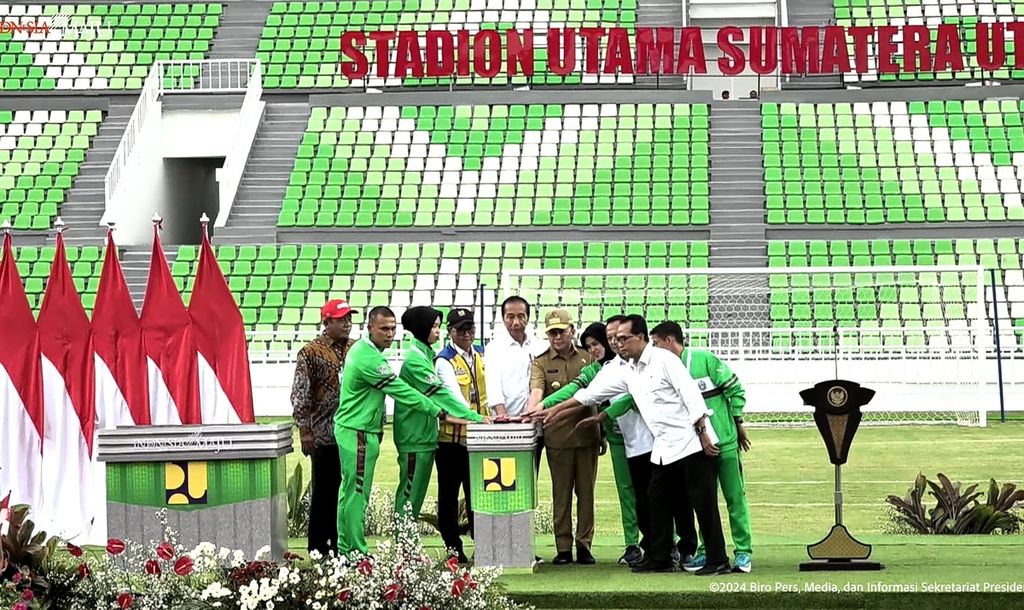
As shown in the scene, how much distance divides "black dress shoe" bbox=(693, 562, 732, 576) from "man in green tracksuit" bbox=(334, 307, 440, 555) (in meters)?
1.99

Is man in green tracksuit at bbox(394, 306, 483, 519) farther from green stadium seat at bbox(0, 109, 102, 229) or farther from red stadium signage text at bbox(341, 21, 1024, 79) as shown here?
red stadium signage text at bbox(341, 21, 1024, 79)

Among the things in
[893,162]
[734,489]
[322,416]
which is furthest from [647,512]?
[893,162]

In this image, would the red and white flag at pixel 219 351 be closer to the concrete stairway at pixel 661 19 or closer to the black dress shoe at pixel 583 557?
the black dress shoe at pixel 583 557

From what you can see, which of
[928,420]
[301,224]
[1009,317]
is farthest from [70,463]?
[301,224]

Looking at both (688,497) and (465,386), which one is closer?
(688,497)

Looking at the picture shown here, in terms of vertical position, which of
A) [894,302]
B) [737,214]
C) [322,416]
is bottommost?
[322,416]

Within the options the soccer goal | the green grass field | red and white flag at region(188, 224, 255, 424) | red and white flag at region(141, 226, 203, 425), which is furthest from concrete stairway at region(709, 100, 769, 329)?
red and white flag at region(141, 226, 203, 425)

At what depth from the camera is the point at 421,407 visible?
1080 centimetres

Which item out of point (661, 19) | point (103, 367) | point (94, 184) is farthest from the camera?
point (661, 19)

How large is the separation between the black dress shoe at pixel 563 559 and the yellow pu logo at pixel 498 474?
68 centimetres

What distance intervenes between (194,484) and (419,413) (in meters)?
1.74

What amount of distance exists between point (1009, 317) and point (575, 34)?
12.6 m

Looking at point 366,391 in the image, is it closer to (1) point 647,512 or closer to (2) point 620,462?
(2) point 620,462

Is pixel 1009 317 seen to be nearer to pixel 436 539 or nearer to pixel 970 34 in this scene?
pixel 970 34
